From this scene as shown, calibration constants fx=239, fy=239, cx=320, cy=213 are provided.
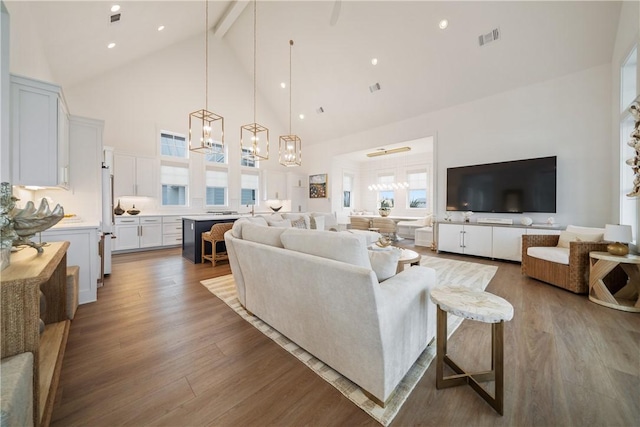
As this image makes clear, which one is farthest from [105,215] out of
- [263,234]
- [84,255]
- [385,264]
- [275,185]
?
[275,185]

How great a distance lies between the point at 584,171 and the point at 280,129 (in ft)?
27.1

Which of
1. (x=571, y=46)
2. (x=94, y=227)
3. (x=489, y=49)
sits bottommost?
(x=94, y=227)

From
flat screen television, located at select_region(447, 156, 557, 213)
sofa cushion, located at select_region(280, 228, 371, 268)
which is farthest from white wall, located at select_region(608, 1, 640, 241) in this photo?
sofa cushion, located at select_region(280, 228, 371, 268)

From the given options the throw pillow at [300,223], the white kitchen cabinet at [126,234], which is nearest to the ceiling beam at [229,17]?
the throw pillow at [300,223]

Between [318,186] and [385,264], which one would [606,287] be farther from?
[318,186]

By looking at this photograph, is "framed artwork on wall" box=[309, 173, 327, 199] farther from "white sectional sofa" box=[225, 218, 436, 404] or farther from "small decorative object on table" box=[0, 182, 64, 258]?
"small decorative object on table" box=[0, 182, 64, 258]

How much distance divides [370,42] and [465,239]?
15.4 ft

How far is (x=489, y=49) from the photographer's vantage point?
173 inches

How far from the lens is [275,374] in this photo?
163cm

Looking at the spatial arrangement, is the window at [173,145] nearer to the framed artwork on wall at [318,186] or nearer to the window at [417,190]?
the framed artwork on wall at [318,186]

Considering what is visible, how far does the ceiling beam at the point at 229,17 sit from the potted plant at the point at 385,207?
663 cm

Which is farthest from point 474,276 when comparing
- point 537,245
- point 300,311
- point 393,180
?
point 393,180

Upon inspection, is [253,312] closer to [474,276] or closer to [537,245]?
[474,276]

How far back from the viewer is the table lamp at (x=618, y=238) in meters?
2.60
